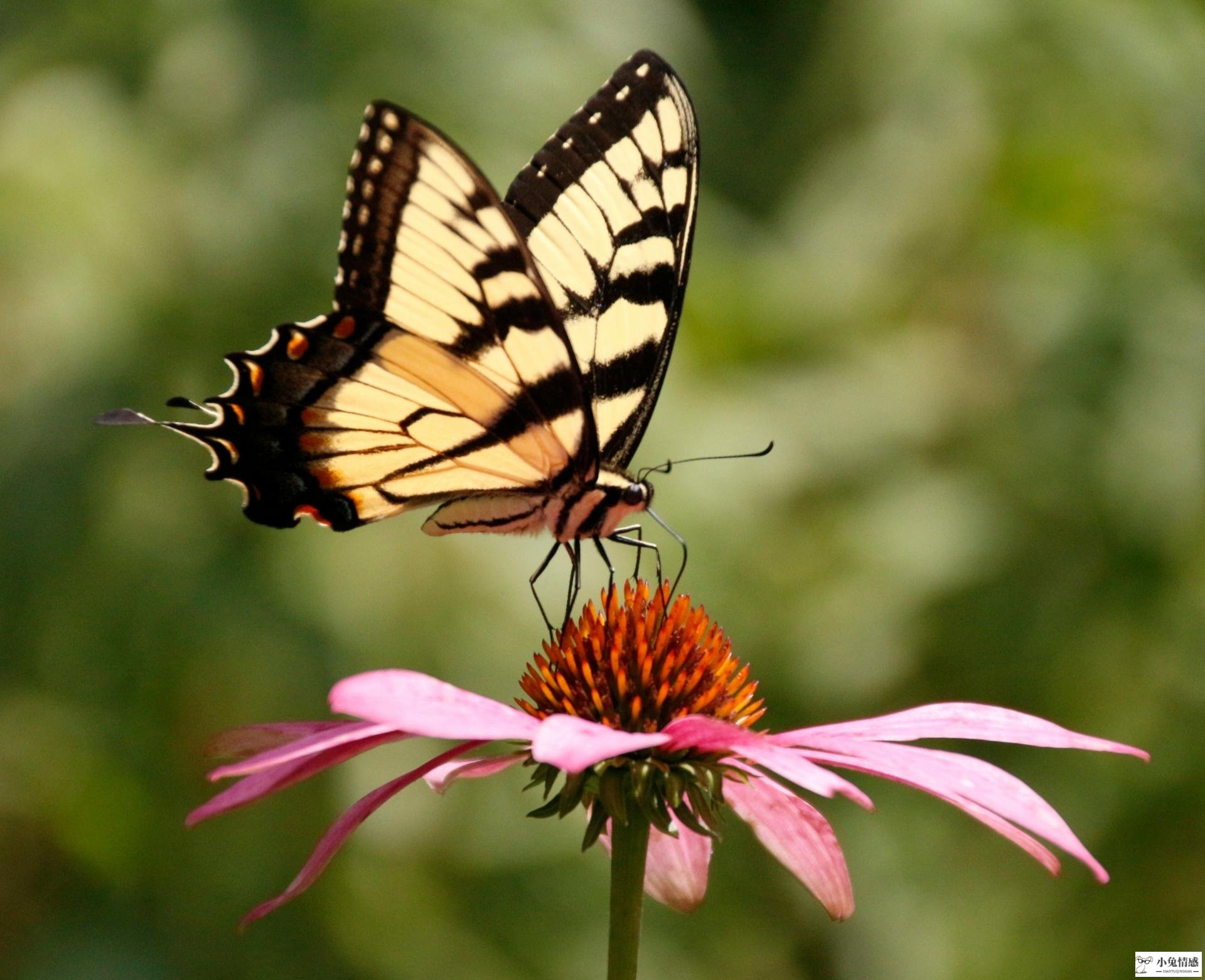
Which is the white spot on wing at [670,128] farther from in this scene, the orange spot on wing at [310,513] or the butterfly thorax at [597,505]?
the orange spot on wing at [310,513]

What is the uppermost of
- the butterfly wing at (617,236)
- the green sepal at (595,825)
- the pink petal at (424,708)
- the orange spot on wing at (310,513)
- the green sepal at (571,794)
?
the butterfly wing at (617,236)

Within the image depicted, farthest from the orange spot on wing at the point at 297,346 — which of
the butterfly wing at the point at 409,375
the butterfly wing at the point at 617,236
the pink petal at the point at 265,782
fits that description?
the pink petal at the point at 265,782

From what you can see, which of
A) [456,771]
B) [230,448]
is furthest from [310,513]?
[456,771]

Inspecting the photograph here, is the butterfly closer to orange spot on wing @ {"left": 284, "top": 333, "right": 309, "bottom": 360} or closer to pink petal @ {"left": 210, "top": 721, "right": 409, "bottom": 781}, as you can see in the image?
orange spot on wing @ {"left": 284, "top": 333, "right": 309, "bottom": 360}

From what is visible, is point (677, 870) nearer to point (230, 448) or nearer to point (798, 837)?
point (798, 837)

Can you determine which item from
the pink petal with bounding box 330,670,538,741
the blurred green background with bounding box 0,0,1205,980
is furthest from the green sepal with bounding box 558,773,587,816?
the blurred green background with bounding box 0,0,1205,980

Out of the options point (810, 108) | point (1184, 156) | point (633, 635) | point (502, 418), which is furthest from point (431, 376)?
point (810, 108)
